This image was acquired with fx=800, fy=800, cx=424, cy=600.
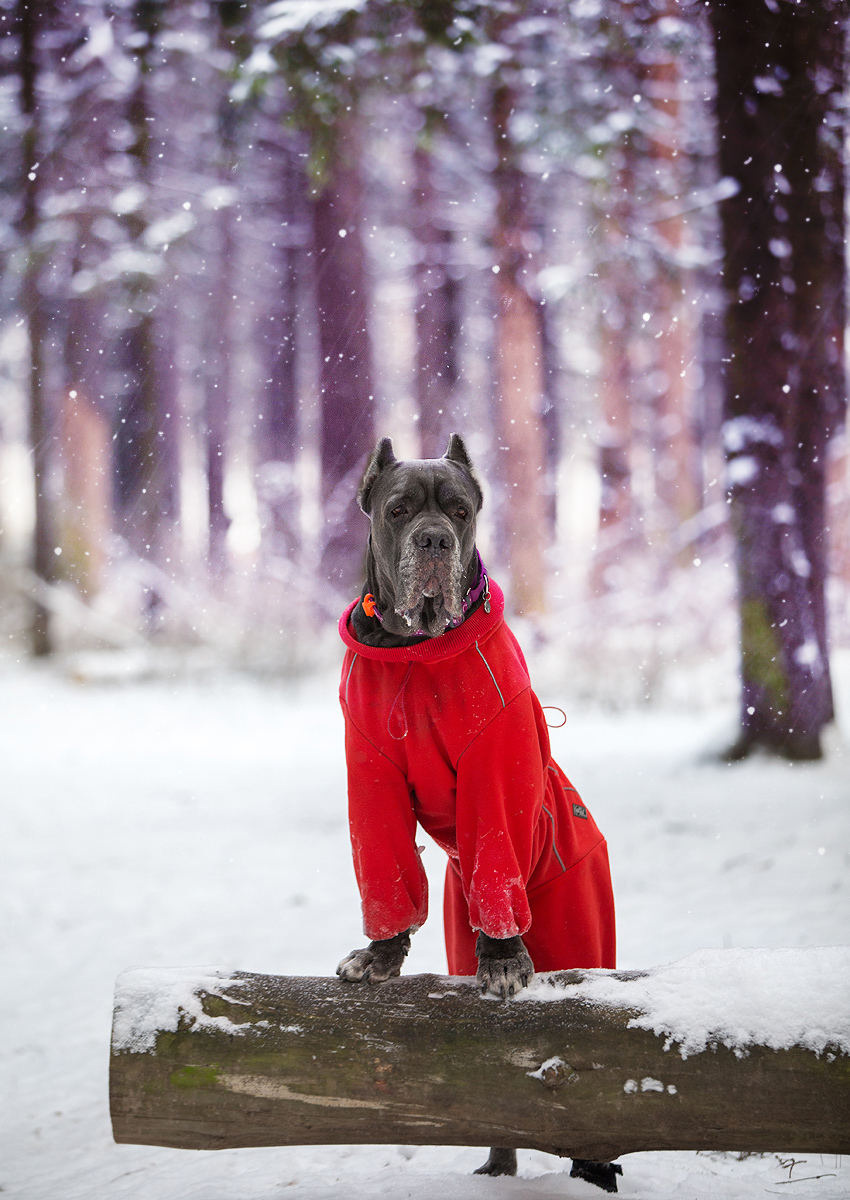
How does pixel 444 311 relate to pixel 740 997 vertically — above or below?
above

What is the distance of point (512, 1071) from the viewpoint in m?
1.83

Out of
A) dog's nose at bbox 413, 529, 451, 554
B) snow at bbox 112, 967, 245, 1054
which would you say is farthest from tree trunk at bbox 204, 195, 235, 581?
snow at bbox 112, 967, 245, 1054

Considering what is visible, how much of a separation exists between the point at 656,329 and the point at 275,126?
5.52 m

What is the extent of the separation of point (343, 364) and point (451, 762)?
8.22 meters

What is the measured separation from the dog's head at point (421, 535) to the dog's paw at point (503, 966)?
0.82 m

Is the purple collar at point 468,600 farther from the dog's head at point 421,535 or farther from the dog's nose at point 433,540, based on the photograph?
the dog's nose at point 433,540

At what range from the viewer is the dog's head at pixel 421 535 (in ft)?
7.08

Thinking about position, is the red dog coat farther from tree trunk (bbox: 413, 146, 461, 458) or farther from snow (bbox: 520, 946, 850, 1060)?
tree trunk (bbox: 413, 146, 461, 458)

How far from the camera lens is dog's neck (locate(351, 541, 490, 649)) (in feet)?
7.26

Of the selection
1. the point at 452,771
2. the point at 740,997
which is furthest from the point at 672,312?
the point at 740,997

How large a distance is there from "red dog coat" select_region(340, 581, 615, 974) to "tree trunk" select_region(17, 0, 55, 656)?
9893 millimetres

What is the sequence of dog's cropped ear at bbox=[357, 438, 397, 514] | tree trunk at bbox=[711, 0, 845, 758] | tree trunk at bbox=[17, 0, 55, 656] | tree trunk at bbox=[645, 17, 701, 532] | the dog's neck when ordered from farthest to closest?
tree trunk at bbox=[17, 0, 55, 656]
tree trunk at bbox=[645, 17, 701, 532]
tree trunk at bbox=[711, 0, 845, 758]
dog's cropped ear at bbox=[357, 438, 397, 514]
the dog's neck

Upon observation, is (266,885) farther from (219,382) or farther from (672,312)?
(219,382)

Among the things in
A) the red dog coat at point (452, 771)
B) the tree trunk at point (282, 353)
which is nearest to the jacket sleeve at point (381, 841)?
the red dog coat at point (452, 771)
